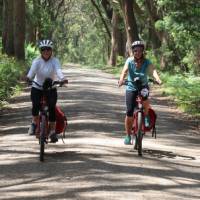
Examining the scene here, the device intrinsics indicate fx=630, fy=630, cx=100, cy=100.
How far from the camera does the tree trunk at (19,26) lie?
34.9 meters

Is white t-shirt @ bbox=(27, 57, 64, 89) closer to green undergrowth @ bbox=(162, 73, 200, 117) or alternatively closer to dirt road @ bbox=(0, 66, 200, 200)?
dirt road @ bbox=(0, 66, 200, 200)

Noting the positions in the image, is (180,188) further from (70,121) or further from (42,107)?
(70,121)

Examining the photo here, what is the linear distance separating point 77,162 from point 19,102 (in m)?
12.1

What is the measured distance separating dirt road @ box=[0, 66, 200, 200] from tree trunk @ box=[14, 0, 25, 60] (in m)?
16.9

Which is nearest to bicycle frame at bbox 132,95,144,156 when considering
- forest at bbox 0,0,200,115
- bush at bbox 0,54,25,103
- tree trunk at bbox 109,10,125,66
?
forest at bbox 0,0,200,115

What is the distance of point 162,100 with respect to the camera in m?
24.6

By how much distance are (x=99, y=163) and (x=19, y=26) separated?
25478 mm

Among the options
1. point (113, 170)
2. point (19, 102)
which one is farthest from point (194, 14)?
point (113, 170)

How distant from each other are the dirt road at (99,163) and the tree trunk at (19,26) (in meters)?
16.9

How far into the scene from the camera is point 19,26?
35094 millimetres

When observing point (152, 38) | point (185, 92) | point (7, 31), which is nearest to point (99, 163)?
point (185, 92)

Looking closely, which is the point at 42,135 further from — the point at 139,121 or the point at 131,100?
the point at 131,100

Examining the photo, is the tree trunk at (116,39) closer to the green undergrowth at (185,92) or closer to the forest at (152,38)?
the forest at (152,38)

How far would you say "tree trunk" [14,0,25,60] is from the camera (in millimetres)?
34875
